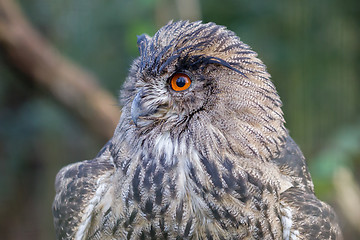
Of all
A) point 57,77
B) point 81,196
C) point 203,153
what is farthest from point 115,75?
point 203,153

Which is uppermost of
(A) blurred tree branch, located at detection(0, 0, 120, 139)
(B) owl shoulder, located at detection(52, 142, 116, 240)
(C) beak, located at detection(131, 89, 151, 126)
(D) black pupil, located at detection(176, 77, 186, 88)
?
(A) blurred tree branch, located at detection(0, 0, 120, 139)

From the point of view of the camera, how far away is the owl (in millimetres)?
1990

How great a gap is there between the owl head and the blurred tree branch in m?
2.98

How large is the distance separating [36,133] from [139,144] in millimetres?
4611

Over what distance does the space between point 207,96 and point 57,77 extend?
3.36 metres

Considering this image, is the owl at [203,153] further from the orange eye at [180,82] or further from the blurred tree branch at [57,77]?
the blurred tree branch at [57,77]

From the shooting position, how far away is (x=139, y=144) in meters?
2.11

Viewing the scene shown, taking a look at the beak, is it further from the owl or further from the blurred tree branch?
the blurred tree branch

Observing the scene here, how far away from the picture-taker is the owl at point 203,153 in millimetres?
1990

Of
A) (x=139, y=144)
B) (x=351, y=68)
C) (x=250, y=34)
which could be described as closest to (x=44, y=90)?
(x=250, y=34)

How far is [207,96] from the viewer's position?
2.03m

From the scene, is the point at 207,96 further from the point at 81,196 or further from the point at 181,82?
the point at 81,196

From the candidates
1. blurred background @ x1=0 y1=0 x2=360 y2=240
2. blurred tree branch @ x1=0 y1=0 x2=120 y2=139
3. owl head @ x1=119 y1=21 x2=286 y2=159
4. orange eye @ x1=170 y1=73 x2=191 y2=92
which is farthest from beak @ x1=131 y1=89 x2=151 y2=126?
blurred background @ x1=0 y1=0 x2=360 y2=240

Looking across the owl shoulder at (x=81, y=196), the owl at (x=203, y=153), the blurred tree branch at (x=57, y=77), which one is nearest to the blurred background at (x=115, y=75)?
the blurred tree branch at (x=57, y=77)
